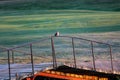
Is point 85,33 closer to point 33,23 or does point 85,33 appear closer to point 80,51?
point 80,51

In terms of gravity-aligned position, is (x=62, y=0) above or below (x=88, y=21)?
above

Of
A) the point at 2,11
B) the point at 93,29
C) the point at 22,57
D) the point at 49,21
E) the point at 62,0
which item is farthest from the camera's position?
the point at 62,0

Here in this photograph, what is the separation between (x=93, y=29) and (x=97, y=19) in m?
8.17

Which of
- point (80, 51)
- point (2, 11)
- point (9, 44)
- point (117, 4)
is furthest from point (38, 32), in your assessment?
point (2, 11)

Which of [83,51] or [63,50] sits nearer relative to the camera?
[83,51]

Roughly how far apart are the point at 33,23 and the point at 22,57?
23.2 metres

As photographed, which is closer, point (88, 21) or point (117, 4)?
point (88, 21)

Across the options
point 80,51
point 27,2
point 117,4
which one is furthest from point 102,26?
point 27,2

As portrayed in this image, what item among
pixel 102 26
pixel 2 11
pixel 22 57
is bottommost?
pixel 22 57

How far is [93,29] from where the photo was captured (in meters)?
39.2

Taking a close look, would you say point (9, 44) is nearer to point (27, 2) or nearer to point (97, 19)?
point (97, 19)

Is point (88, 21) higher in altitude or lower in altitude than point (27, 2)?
lower

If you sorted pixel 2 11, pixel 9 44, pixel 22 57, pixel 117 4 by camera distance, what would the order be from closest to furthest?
pixel 22 57 < pixel 9 44 < pixel 117 4 < pixel 2 11

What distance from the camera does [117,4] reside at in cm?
6266
